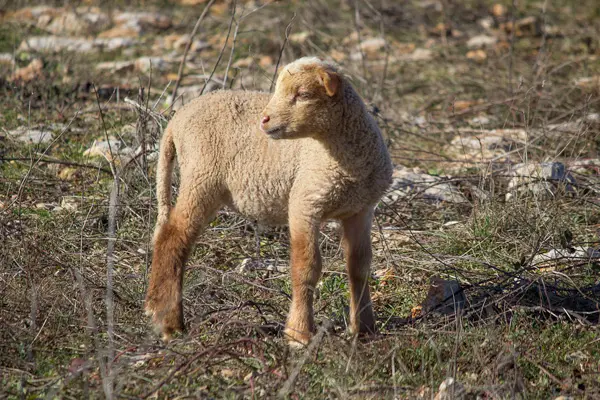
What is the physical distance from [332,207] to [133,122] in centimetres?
367

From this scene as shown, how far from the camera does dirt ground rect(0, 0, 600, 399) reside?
423 centimetres

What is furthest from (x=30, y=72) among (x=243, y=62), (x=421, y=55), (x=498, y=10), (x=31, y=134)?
(x=498, y=10)

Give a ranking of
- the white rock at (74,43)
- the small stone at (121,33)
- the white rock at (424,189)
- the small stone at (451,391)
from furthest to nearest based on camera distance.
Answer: the small stone at (121,33) → the white rock at (74,43) → the white rock at (424,189) → the small stone at (451,391)

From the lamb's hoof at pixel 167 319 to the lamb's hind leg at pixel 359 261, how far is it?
99cm

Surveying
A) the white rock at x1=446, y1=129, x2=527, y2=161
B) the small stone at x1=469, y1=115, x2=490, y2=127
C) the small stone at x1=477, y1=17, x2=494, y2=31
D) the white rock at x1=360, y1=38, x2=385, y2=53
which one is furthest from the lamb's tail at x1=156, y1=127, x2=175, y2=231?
the small stone at x1=477, y1=17, x2=494, y2=31

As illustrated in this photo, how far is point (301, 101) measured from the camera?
14.8 ft

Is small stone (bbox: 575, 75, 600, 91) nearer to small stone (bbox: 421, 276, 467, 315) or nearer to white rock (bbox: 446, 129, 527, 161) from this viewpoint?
white rock (bbox: 446, 129, 527, 161)

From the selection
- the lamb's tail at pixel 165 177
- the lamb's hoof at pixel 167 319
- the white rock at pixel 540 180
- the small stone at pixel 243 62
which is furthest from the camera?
the small stone at pixel 243 62

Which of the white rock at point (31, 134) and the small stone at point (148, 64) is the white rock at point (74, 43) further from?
the white rock at point (31, 134)

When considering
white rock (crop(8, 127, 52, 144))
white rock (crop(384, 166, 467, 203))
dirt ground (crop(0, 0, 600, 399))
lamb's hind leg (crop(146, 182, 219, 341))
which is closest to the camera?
dirt ground (crop(0, 0, 600, 399))

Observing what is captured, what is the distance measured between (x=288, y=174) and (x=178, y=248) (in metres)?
0.79

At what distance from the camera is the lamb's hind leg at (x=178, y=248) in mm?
5043

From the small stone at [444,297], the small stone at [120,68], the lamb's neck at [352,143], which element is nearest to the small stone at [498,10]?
the small stone at [120,68]

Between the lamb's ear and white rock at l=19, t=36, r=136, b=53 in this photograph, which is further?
white rock at l=19, t=36, r=136, b=53
